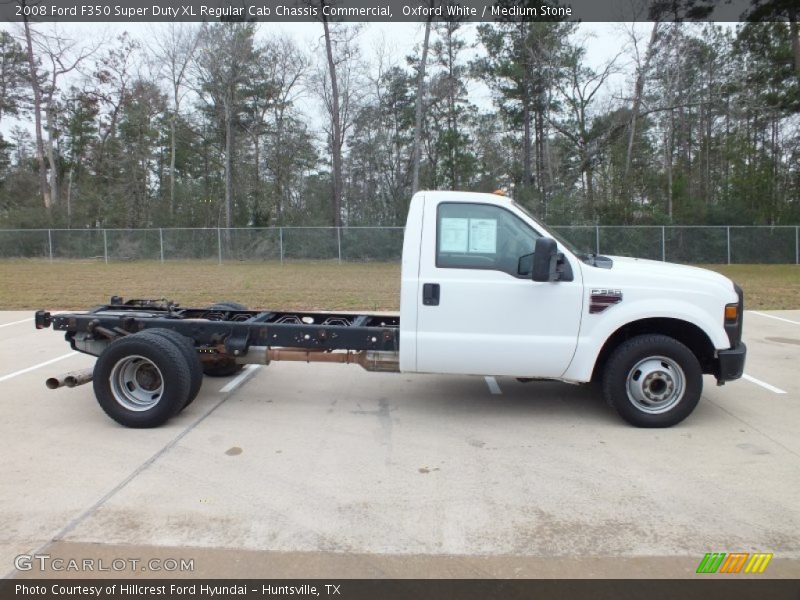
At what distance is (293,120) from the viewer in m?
43.4

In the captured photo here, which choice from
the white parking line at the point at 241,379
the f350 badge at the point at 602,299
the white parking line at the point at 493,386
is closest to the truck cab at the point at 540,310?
the f350 badge at the point at 602,299

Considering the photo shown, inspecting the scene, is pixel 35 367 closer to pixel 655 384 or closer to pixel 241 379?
pixel 241 379

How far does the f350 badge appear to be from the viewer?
5.19m

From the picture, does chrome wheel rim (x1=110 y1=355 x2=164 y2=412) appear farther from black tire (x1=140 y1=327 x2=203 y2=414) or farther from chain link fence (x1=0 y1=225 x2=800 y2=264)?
chain link fence (x1=0 y1=225 x2=800 y2=264)

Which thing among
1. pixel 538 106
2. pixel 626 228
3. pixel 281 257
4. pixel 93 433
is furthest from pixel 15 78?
pixel 93 433

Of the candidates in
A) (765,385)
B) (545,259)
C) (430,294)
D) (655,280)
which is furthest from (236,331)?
(765,385)

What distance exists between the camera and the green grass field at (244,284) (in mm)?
14602

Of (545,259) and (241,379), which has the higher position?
(545,259)

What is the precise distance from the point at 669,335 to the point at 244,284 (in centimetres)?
1565

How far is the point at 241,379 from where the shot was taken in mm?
7203

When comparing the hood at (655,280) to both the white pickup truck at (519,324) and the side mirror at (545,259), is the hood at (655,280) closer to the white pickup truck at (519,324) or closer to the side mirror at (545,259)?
the white pickup truck at (519,324)

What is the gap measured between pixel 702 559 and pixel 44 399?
239 inches

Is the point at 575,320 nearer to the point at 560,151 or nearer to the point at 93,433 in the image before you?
the point at 93,433

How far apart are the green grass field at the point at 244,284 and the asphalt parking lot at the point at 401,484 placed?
789cm
